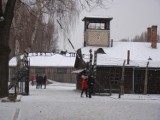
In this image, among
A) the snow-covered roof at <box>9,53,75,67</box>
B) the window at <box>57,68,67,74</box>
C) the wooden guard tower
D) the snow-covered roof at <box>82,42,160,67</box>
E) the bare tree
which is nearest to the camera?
the bare tree

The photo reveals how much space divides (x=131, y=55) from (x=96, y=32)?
261 inches

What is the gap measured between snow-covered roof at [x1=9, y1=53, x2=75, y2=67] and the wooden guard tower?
2064cm

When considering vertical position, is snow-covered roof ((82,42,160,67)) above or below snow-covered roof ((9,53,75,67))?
above

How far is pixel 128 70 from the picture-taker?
41750 millimetres

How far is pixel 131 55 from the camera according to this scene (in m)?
45.9

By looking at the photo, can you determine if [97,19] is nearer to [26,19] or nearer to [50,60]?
[26,19]

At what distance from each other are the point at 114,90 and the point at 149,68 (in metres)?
3.91

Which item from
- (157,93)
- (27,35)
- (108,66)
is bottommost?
(157,93)

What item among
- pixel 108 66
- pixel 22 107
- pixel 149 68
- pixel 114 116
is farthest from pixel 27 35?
pixel 114 116

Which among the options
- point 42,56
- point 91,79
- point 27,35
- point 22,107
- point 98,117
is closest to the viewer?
point 98,117

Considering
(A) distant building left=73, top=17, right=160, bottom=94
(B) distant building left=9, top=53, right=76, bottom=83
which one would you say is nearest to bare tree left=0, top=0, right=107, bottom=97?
(A) distant building left=73, top=17, right=160, bottom=94

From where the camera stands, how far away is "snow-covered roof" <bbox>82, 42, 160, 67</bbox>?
41688mm

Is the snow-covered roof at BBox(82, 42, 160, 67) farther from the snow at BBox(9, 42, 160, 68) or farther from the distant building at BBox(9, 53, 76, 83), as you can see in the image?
the distant building at BBox(9, 53, 76, 83)

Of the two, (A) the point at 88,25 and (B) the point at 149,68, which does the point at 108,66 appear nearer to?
(B) the point at 149,68
